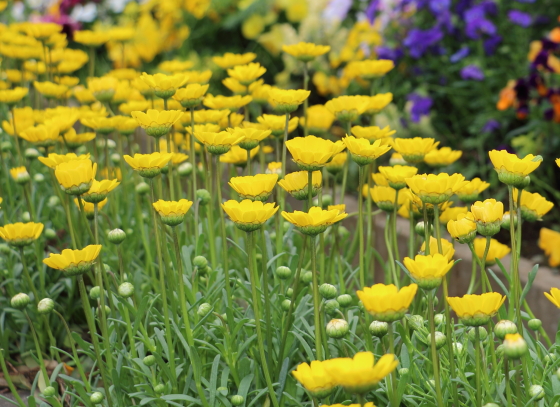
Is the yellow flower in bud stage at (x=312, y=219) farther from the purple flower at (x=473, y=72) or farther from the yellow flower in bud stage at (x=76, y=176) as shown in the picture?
the purple flower at (x=473, y=72)

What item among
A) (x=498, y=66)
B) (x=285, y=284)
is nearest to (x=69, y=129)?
(x=285, y=284)

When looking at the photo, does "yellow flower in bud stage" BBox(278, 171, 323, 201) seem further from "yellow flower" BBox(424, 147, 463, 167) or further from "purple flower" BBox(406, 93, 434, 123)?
"purple flower" BBox(406, 93, 434, 123)

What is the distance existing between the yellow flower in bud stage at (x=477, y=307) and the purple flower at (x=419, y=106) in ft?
7.59

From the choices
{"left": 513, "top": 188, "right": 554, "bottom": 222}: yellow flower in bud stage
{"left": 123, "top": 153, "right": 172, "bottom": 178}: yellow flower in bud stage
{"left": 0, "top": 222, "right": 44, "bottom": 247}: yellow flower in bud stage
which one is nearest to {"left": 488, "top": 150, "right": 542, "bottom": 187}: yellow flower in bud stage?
{"left": 513, "top": 188, "right": 554, "bottom": 222}: yellow flower in bud stage

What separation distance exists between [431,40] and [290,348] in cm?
218

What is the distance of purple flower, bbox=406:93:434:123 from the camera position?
3201 mm

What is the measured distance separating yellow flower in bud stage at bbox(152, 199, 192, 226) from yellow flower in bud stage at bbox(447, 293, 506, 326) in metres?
0.47

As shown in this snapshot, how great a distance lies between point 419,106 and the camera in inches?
127

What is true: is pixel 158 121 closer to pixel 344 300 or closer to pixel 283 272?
pixel 283 272

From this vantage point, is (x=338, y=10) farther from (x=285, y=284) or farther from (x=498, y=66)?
(x=285, y=284)

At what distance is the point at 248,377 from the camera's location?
4.29 ft

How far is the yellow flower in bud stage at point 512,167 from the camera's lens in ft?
3.62

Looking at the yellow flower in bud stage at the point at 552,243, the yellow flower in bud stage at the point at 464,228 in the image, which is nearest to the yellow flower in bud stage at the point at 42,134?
the yellow flower in bud stage at the point at 464,228

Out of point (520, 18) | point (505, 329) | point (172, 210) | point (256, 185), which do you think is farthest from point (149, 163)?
point (520, 18)
